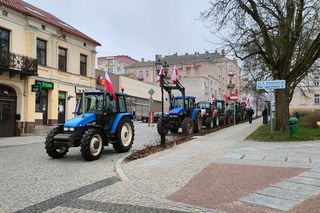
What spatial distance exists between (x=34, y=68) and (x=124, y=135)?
12.4 m

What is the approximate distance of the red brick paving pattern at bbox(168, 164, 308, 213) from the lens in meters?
6.77

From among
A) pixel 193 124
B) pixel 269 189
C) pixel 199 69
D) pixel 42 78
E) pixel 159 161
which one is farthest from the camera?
pixel 199 69

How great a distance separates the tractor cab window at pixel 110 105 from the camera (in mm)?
14035

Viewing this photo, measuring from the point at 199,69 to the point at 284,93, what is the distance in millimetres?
68276

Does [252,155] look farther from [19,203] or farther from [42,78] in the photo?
[42,78]

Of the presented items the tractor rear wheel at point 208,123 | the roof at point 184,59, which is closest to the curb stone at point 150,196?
the tractor rear wheel at point 208,123

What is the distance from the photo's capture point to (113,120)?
14.2 metres

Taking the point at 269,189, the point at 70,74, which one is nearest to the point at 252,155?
the point at 269,189

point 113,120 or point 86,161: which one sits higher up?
point 113,120

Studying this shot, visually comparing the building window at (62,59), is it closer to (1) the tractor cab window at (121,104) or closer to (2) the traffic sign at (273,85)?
(1) the tractor cab window at (121,104)

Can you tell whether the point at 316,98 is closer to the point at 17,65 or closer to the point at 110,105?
the point at 17,65

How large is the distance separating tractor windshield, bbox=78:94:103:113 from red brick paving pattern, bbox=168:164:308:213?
207 inches

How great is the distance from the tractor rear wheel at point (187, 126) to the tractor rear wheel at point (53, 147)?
382 inches

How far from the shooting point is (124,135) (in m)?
14.7
